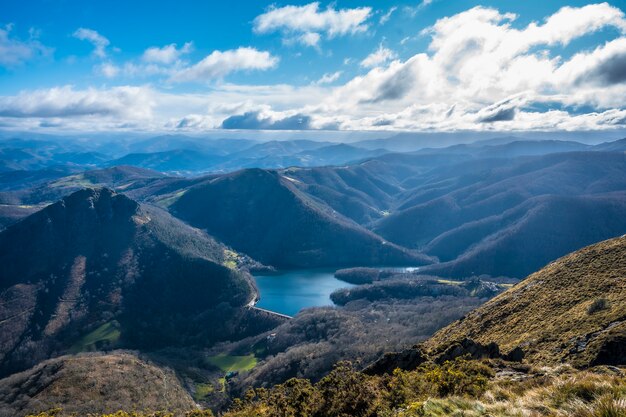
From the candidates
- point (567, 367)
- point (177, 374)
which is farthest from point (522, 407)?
point (177, 374)

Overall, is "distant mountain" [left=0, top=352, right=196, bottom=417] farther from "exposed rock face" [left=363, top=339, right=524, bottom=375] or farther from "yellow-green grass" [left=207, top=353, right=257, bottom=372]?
"exposed rock face" [left=363, top=339, right=524, bottom=375]

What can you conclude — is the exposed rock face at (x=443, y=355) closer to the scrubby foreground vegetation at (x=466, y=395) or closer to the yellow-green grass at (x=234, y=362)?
the scrubby foreground vegetation at (x=466, y=395)

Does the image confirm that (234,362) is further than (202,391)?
Yes

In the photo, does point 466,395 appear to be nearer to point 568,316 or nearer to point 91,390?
point 568,316

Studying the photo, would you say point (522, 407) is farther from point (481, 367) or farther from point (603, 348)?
point (603, 348)

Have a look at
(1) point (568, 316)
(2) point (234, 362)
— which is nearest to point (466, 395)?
(1) point (568, 316)

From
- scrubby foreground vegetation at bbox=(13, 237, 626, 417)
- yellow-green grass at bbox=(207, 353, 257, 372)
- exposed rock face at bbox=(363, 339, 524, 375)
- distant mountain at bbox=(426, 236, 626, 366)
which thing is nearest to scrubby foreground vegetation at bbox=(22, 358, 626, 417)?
scrubby foreground vegetation at bbox=(13, 237, 626, 417)
